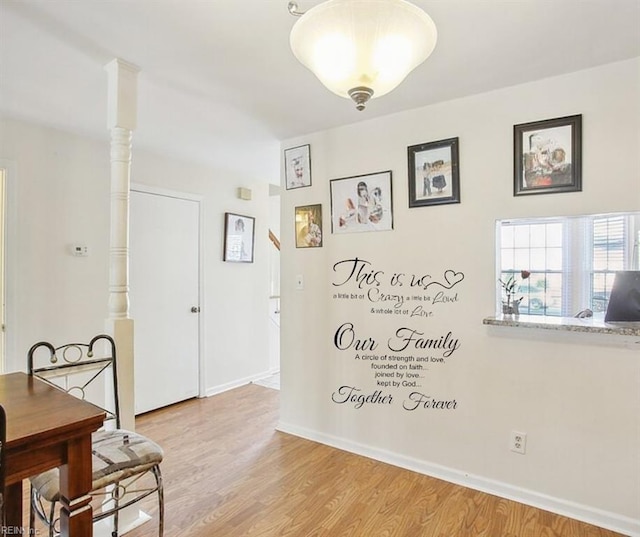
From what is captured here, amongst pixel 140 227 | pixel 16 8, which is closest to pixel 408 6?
pixel 16 8

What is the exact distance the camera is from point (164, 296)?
3424 millimetres

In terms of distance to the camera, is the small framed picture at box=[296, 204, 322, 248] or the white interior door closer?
the small framed picture at box=[296, 204, 322, 248]

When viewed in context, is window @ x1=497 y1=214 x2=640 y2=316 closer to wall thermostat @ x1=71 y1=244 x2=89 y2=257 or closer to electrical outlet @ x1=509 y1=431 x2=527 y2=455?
electrical outlet @ x1=509 y1=431 x2=527 y2=455

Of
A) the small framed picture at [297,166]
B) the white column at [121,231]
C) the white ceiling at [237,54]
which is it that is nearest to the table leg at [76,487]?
the white column at [121,231]

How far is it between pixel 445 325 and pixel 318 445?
4.18 feet

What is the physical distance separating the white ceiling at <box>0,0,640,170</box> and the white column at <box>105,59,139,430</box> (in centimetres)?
13

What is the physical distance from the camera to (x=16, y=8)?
1.45 m

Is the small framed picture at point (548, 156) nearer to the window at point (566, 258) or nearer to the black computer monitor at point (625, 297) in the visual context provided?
the window at point (566, 258)

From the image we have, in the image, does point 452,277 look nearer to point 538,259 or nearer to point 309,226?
point 538,259

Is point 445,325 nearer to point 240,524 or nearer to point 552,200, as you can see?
point 552,200

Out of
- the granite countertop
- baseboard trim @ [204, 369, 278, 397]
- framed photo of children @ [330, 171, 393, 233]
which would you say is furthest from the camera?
baseboard trim @ [204, 369, 278, 397]

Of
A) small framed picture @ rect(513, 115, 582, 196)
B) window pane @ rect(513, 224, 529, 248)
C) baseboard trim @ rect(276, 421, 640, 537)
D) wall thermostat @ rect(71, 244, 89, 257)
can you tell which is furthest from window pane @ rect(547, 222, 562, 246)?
wall thermostat @ rect(71, 244, 89, 257)

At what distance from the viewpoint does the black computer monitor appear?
181cm

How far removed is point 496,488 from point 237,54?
263 cm
